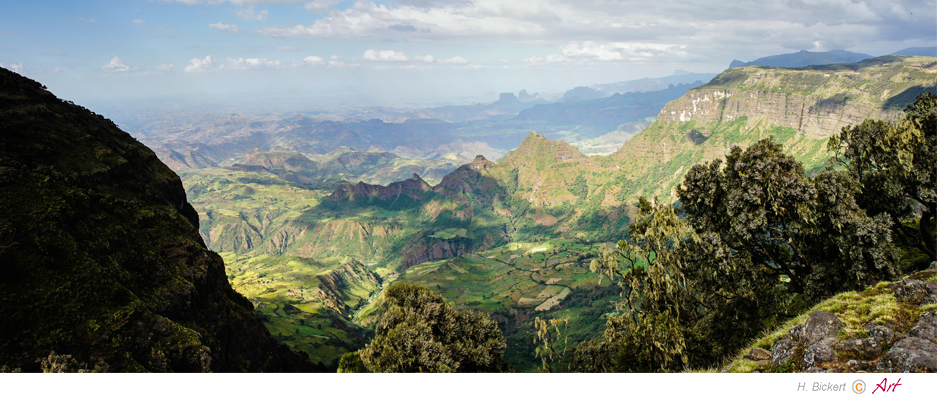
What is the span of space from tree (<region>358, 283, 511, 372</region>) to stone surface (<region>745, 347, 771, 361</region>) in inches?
822

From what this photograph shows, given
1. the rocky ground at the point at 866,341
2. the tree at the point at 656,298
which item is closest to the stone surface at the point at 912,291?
the rocky ground at the point at 866,341

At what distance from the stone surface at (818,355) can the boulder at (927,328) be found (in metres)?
3.62

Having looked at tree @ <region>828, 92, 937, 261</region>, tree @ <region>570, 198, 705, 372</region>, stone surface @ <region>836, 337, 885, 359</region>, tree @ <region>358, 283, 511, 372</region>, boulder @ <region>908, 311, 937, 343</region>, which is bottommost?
tree @ <region>358, 283, 511, 372</region>

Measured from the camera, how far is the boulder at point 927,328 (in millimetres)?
15836

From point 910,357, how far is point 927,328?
4013mm

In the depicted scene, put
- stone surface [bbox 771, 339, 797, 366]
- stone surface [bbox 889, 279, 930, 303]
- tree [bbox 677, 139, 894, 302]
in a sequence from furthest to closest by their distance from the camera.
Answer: tree [bbox 677, 139, 894, 302] < stone surface [bbox 889, 279, 930, 303] < stone surface [bbox 771, 339, 797, 366]

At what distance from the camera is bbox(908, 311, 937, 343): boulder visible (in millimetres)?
15836

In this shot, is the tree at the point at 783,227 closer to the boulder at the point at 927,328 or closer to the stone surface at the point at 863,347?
the boulder at the point at 927,328

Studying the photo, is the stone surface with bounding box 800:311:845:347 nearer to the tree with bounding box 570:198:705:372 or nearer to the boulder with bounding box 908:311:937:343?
the boulder with bounding box 908:311:937:343

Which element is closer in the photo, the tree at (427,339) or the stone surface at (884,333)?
the stone surface at (884,333)

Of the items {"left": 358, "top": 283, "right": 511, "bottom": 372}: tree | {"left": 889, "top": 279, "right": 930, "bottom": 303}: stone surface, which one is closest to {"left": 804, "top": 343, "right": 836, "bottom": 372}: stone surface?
{"left": 889, "top": 279, "right": 930, "bottom": 303}: stone surface

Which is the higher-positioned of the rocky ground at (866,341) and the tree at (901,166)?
the tree at (901,166)

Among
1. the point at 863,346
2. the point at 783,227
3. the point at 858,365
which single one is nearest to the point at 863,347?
the point at 863,346
